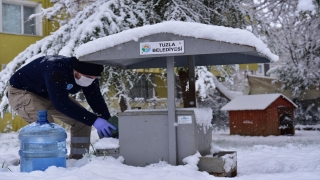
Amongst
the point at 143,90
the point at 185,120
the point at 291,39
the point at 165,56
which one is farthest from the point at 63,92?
the point at 143,90

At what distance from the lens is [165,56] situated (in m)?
5.01

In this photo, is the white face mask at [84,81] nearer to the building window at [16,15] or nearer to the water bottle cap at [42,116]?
the water bottle cap at [42,116]

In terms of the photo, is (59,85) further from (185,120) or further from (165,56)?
(185,120)

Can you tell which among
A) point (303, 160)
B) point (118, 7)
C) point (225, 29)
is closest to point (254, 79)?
point (118, 7)

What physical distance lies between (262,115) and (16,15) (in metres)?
9.79

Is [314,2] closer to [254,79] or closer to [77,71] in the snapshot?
[77,71]

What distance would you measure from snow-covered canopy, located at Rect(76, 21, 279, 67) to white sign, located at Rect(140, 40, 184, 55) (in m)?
0.08

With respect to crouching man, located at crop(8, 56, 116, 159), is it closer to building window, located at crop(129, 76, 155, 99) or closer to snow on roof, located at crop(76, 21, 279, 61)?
snow on roof, located at crop(76, 21, 279, 61)

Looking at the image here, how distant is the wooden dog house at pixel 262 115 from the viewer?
39.9 feet

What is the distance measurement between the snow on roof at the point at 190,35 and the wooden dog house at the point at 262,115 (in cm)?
729

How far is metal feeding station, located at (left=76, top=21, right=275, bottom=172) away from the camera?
467cm

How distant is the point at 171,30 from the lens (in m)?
4.79

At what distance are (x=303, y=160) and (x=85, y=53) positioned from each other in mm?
3282

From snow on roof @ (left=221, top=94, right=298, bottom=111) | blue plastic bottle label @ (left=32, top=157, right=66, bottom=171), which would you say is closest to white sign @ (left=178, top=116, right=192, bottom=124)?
blue plastic bottle label @ (left=32, top=157, right=66, bottom=171)
